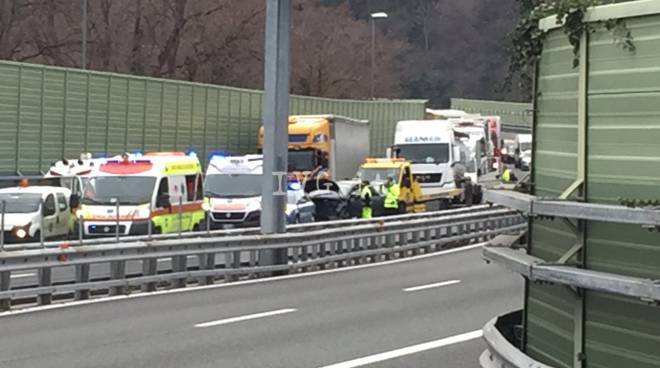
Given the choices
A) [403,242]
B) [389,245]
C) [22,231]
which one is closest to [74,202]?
[22,231]

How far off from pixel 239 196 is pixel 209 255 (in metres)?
11.2

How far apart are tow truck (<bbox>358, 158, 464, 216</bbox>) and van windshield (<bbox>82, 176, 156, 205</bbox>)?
448 inches

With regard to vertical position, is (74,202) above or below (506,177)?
below

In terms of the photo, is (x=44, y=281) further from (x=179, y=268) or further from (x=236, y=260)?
(x=236, y=260)

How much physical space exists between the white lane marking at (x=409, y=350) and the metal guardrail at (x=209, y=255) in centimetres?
140

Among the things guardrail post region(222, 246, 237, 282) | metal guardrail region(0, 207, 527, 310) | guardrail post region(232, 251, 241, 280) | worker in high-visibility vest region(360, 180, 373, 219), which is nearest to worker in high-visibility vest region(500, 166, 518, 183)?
metal guardrail region(0, 207, 527, 310)

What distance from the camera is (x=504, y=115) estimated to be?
308 feet

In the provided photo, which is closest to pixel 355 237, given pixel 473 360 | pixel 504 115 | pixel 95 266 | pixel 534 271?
pixel 95 266

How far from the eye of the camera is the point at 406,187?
1419 inches

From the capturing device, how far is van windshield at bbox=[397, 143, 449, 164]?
137 feet

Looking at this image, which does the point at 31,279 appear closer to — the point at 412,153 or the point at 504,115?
the point at 412,153

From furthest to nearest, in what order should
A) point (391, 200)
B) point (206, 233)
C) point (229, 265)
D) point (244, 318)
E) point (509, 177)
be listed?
point (391, 200), point (206, 233), point (229, 265), point (509, 177), point (244, 318)

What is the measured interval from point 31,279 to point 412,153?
27.1m

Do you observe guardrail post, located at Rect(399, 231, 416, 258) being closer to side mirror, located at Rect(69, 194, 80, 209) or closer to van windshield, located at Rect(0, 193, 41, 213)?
side mirror, located at Rect(69, 194, 80, 209)
